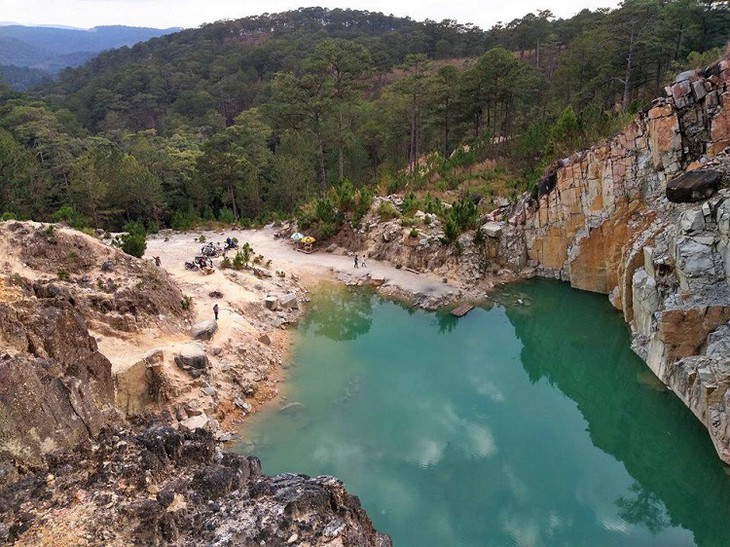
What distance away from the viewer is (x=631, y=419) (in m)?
15.9

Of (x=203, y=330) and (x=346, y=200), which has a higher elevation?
(x=346, y=200)

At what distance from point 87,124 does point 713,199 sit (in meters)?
80.3

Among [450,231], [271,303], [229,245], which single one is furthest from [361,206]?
[271,303]

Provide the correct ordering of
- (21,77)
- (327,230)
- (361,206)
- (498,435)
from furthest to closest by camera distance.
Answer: (21,77) < (361,206) < (327,230) < (498,435)

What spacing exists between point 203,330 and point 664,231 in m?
16.9

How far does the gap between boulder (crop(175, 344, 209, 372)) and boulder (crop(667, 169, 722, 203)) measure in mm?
16789

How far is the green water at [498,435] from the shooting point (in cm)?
1206

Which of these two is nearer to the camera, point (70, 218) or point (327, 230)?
point (70, 218)

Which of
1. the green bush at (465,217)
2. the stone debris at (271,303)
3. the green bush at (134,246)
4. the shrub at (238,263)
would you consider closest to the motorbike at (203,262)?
the shrub at (238,263)

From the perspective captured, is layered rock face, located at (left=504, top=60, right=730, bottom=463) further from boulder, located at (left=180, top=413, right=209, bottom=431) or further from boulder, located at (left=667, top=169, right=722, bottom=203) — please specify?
boulder, located at (left=180, top=413, right=209, bottom=431)

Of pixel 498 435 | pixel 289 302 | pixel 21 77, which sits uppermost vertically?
pixel 21 77

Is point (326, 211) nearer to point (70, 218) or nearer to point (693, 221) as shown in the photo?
point (70, 218)

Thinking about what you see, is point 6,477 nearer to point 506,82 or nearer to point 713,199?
point 713,199

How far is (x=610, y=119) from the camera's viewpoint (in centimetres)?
2747
